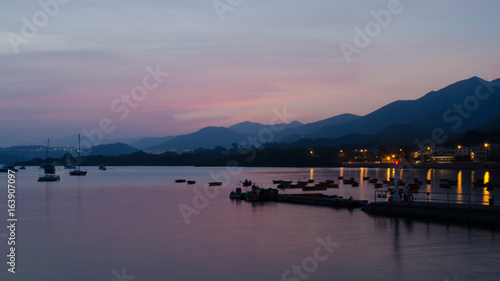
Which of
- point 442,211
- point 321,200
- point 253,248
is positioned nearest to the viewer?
point 253,248

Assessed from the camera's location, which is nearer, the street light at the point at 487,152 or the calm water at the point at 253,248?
the calm water at the point at 253,248

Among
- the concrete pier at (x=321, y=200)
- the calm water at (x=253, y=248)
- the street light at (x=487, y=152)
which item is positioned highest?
the street light at (x=487, y=152)

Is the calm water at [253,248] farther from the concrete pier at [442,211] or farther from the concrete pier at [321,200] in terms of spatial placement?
the concrete pier at [321,200]

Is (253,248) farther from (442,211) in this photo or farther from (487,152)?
(487,152)

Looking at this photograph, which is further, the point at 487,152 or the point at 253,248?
the point at 487,152

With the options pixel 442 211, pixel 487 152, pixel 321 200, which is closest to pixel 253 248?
pixel 442 211

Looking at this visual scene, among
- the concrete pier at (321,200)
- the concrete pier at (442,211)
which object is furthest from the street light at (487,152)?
the concrete pier at (442,211)

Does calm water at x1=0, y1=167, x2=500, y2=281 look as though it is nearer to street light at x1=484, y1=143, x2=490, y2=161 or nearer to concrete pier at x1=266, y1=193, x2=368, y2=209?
concrete pier at x1=266, y1=193, x2=368, y2=209

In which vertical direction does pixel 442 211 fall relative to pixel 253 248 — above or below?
above

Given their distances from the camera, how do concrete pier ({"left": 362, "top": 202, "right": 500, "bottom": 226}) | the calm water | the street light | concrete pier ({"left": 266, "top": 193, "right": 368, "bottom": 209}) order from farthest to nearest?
the street light < concrete pier ({"left": 266, "top": 193, "right": 368, "bottom": 209}) < concrete pier ({"left": 362, "top": 202, "right": 500, "bottom": 226}) < the calm water

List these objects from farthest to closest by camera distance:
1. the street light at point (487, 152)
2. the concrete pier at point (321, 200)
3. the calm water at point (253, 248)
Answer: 1. the street light at point (487, 152)
2. the concrete pier at point (321, 200)
3. the calm water at point (253, 248)

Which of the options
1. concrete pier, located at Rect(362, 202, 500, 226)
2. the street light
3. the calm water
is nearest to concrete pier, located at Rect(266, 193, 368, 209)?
the calm water

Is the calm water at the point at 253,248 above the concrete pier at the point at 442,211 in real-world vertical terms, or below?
below

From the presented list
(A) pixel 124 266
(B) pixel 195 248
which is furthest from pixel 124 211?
(A) pixel 124 266
